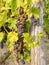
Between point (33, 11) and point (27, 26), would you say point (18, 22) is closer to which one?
point (27, 26)

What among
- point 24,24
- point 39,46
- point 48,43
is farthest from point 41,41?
point 48,43

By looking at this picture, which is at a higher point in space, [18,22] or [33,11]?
[33,11]

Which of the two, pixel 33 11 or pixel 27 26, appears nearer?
pixel 33 11

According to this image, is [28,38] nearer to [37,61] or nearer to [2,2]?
[37,61]

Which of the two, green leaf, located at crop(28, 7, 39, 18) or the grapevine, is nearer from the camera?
green leaf, located at crop(28, 7, 39, 18)

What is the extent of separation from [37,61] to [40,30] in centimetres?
21

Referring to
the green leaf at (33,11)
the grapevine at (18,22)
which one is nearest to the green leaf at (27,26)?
the grapevine at (18,22)

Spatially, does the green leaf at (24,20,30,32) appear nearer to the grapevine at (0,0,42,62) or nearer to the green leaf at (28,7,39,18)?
the grapevine at (0,0,42,62)

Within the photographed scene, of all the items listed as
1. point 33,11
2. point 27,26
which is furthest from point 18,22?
point 33,11

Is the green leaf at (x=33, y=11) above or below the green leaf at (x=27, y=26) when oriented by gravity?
above

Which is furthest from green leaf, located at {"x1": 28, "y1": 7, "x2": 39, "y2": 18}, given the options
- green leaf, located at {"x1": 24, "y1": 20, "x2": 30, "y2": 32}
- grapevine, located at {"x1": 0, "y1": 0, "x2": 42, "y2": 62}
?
green leaf, located at {"x1": 24, "y1": 20, "x2": 30, "y2": 32}

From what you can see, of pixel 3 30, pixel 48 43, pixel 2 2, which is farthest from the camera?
pixel 48 43

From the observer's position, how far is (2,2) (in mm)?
1370

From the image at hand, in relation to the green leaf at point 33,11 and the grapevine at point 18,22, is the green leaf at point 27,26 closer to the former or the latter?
the grapevine at point 18,22
